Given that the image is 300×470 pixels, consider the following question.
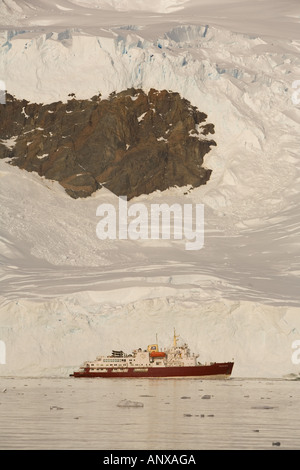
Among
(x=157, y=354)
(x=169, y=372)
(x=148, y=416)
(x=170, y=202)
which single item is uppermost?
(x=170, y=202)

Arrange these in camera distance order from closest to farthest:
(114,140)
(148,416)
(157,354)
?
(148,416), (157,354), (114,140)

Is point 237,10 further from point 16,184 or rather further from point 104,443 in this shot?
point 104,443

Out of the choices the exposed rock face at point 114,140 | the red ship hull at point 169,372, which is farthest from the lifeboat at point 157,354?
the exposed rock face at point 114,140

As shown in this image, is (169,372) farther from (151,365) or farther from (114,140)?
(114,140)

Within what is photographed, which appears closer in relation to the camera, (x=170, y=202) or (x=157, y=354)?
(x=157, y=354)

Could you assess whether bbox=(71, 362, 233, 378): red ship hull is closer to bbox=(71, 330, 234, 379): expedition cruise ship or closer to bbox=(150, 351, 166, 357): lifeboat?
bbox=(71, 330, 234, 379): expedition cruise ship

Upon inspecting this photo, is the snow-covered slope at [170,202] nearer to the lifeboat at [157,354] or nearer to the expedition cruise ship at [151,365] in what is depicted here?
the expedition cruise ship at [151,365]

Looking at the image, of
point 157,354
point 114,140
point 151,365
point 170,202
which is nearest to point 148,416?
point 157,354
